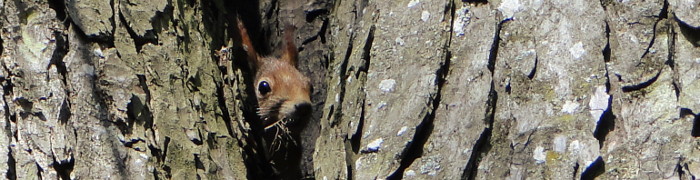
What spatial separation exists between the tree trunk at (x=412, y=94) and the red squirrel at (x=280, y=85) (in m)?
0.68

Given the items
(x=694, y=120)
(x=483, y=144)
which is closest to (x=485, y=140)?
(x=483, y=144)

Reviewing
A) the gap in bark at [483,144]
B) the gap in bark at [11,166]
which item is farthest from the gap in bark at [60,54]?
the gap in bark at [483,144]

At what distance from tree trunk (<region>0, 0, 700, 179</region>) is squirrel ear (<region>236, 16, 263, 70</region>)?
2.06 feet

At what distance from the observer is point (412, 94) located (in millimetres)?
2135

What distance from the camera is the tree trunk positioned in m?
2.03

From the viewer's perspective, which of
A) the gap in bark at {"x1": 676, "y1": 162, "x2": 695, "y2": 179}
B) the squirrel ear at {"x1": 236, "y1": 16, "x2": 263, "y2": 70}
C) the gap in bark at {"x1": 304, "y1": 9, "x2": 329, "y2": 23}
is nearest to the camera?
the gap in bark at {"x1": 676, "y1": 162, "x2": 695, "y2": 179}

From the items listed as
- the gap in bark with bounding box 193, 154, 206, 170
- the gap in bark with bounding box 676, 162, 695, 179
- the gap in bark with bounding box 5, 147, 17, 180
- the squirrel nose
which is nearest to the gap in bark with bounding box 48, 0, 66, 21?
the gap in bark with bounding box 5, 147, 17, 180

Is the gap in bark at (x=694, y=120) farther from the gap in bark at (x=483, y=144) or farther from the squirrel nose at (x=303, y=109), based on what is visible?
the squirrel nose at (x=303, y=109)

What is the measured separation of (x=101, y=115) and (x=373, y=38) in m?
0.77

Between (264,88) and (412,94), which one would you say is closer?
(412,94)

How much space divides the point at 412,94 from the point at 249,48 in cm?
117

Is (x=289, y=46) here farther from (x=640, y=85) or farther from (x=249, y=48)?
(x=640, y=85)

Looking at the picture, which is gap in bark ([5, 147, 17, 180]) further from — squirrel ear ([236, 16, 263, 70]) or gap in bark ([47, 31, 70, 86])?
squirrel ear ([236, 16, 263, 70])

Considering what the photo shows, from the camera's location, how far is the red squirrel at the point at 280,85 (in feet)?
10.1
